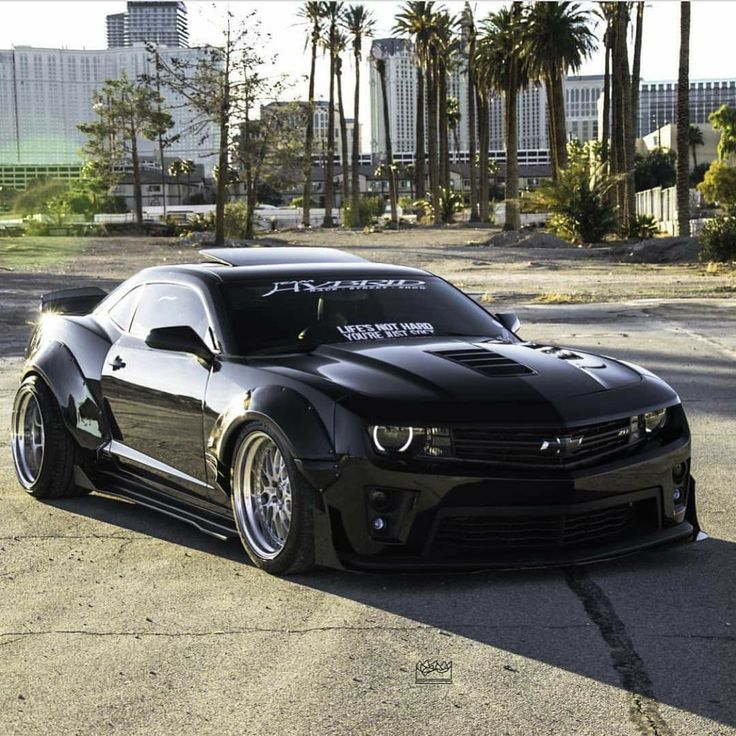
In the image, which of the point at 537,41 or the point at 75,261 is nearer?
the point at 75,261

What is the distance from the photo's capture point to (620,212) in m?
57.7

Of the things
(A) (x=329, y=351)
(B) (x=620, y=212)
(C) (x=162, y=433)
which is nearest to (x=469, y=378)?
(A) (x=329, y=351)

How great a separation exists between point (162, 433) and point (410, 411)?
1.72 metres

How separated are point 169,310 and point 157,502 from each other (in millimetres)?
1070

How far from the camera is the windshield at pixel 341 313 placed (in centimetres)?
623

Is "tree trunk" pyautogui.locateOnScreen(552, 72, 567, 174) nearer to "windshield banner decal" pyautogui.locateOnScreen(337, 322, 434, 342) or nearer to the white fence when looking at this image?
the white fence

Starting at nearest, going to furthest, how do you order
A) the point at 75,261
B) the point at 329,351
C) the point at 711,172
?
1. the point at 329,351
2. the point at 75,261
3. the point at 711,172

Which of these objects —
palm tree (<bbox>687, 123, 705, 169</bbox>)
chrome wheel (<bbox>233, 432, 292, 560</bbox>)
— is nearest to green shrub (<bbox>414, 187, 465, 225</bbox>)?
palm tree (<bbox>687, 123, 705, 169</bbox>)

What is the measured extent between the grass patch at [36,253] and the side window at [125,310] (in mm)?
33353

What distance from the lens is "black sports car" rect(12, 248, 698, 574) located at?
5145 mm

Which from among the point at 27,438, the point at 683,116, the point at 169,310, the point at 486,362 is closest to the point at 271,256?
the point at 169,310

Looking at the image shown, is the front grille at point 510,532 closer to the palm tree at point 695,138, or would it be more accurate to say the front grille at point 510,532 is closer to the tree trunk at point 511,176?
the tree trunk at point 511,176

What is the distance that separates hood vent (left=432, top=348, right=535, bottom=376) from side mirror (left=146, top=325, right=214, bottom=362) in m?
1.15

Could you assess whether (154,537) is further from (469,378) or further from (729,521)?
(729,521)
